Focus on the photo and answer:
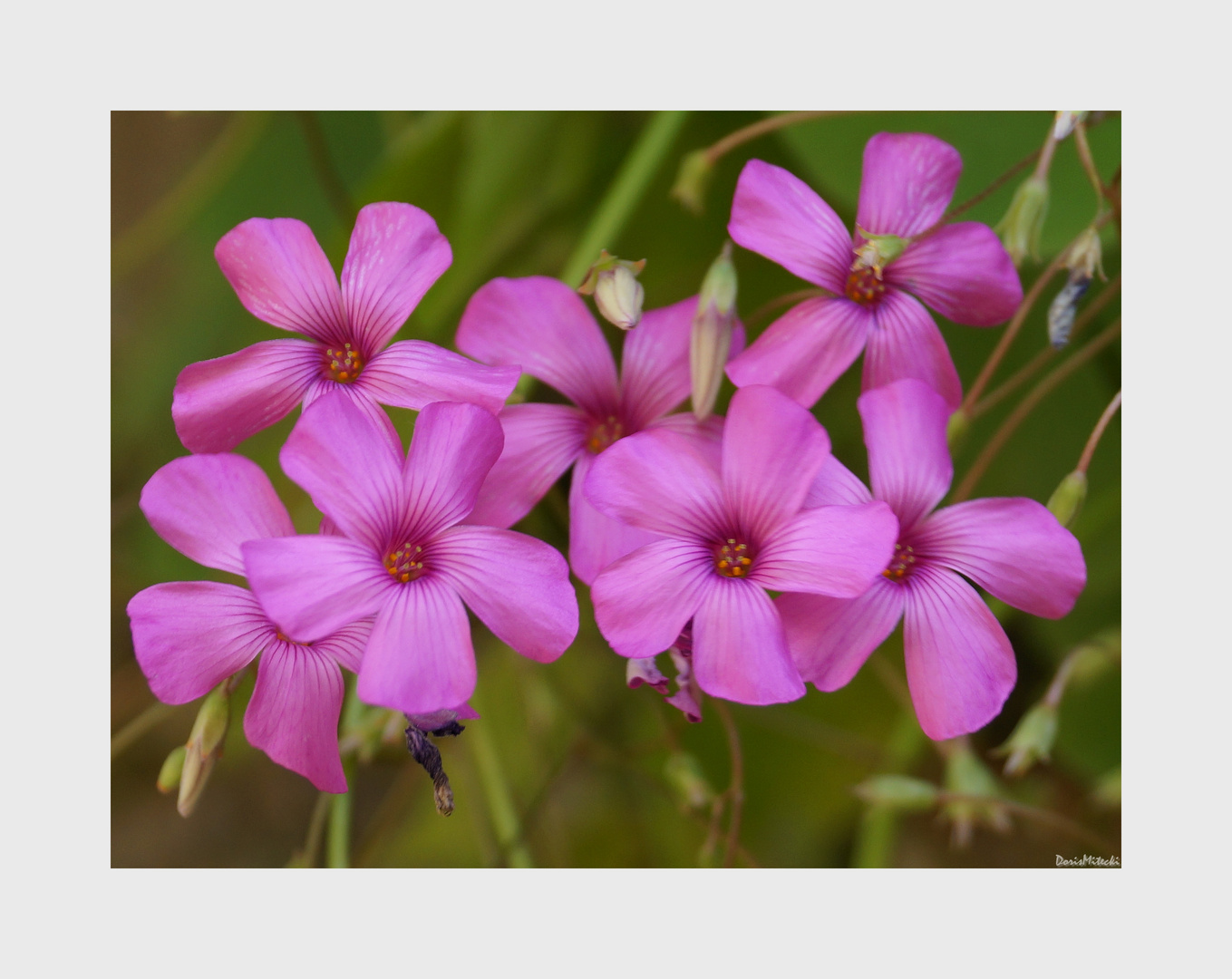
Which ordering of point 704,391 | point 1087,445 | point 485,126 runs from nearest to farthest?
point 704,391, point 1087,445, point 485,126

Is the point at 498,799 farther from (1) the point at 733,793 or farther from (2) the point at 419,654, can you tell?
(2) the point at 419,654

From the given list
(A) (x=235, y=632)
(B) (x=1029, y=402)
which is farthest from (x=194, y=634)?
(B) (x=1029, y=402)

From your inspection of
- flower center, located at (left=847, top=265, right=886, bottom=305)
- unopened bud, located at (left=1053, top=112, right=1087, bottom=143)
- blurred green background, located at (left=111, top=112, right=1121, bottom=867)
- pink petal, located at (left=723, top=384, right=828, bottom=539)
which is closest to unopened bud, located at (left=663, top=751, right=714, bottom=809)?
blurred green background, located at (left=111, top=112, right=1121, bottom=867)

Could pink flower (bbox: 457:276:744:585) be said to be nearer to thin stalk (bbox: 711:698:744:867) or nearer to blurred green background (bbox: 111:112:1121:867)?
blurred green background (bbox: 111:112:1121:867)

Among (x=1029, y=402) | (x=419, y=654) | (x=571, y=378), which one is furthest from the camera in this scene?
(x=1029, y=402)

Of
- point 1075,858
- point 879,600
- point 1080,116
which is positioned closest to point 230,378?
point 879,600

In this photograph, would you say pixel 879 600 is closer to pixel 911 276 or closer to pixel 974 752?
pixel 911 276
